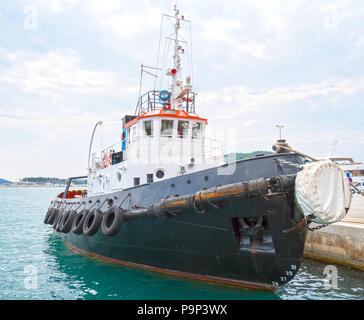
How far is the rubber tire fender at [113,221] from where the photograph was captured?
25.2 feet

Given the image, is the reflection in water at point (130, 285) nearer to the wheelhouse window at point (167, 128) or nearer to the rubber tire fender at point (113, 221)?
the rubber tire fender at point (113, 221)

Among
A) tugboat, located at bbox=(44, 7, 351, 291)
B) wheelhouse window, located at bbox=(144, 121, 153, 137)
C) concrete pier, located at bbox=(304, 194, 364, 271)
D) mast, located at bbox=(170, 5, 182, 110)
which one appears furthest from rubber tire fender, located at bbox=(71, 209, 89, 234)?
concrete pier, located at bbox=(304, 194, 364, 271)

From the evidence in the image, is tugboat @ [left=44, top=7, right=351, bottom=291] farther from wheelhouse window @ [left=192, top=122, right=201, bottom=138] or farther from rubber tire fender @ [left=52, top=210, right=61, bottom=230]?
rubber tire fender @ [left=52, top=210, right=61, bottom=230]

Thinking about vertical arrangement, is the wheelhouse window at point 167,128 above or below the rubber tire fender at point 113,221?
above

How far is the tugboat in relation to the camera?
532cm

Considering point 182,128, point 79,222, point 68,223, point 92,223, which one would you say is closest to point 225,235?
point 92,223

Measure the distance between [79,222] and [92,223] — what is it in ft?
4.13

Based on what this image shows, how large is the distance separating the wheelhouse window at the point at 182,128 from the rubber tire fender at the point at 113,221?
3.27 meters

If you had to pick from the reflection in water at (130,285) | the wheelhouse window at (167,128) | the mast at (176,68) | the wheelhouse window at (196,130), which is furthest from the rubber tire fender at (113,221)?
the mast at (176,68)

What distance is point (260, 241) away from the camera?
6.19m

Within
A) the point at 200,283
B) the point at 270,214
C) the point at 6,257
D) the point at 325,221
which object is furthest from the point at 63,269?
the point at 325,221

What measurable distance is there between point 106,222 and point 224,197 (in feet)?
12.4
